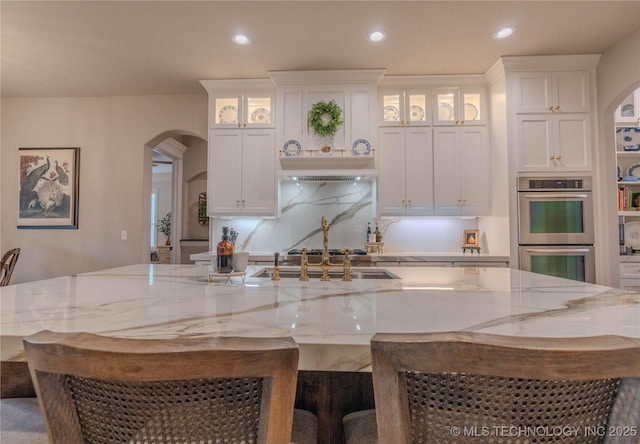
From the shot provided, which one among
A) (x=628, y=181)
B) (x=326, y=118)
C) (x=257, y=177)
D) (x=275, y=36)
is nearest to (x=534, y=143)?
(x=628, y=181)

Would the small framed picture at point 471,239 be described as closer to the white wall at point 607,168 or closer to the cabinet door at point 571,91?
the white wall at point 607,168

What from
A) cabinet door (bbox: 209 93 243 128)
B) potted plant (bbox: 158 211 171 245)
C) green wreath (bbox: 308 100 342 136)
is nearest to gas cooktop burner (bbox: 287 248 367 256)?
green wreath (bbox: 308 100 342 136)

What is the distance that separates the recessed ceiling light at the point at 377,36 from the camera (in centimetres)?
271

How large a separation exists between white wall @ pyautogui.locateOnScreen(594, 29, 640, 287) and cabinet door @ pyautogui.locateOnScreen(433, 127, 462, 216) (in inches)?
48.2

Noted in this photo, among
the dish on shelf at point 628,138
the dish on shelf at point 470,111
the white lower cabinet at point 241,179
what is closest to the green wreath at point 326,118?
the white lower cabinet at point 241,179

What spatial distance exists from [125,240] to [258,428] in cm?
414

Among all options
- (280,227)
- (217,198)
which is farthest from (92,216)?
(280,227)

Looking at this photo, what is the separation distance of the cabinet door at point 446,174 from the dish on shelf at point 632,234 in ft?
5.31

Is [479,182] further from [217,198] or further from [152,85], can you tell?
[152,85]

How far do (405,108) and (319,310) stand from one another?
313cm

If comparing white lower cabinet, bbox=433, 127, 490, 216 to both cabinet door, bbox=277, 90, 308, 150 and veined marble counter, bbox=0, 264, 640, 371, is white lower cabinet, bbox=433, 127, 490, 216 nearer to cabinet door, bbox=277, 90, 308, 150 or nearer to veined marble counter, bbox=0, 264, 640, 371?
cabinet door, bbox=277, 90, 308, 150

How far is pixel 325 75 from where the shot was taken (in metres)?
3.40

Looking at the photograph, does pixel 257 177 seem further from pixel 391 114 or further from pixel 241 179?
pixel 391 114

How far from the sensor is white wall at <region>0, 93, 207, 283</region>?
3969 millimetres
